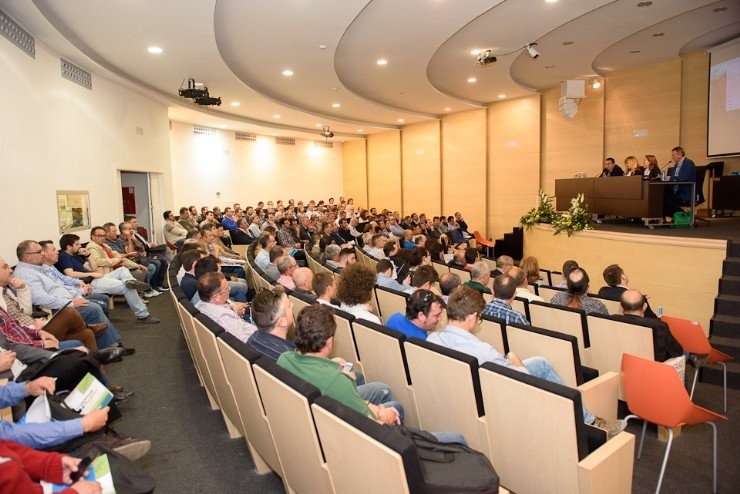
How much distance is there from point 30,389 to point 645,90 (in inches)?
474

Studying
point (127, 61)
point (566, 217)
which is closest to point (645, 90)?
point (566, 217)

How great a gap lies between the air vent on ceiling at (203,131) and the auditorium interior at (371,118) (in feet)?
0.80

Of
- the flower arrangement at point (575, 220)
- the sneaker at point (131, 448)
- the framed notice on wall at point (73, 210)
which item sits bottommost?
the sneaker at point (131, 448)

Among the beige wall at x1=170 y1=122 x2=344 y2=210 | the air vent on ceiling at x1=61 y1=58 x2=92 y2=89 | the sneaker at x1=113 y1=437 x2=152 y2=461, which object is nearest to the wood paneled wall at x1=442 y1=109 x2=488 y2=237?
the beige wall at x1=170 y1=122 x2=344 y2=210

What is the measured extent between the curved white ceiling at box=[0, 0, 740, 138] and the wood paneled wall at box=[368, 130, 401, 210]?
204 inches

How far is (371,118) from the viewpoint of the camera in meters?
15.2

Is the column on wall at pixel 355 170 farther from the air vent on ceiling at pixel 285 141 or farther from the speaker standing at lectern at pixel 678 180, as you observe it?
the speaker standing at lectern at pixel 678 180

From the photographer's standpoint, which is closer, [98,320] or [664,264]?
[98,320]

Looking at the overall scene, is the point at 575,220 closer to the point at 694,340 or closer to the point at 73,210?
the point at 694,340

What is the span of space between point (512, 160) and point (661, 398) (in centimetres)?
1163

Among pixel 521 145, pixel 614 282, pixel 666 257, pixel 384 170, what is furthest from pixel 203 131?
pixel 614 282

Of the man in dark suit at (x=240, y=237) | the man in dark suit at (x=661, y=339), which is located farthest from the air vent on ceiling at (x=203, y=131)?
the man in dark suit at (x=661, y=339)

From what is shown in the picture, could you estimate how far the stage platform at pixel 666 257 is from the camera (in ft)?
19.1

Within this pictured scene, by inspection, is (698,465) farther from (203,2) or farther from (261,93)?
(261,93)
